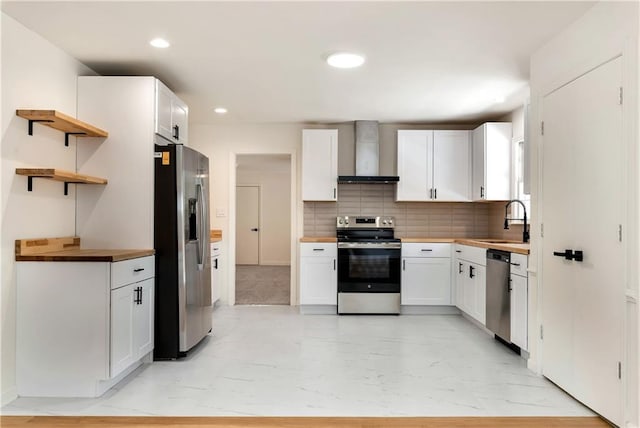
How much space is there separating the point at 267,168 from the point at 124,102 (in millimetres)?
6644

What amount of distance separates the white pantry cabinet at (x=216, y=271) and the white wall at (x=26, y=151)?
1.88 m

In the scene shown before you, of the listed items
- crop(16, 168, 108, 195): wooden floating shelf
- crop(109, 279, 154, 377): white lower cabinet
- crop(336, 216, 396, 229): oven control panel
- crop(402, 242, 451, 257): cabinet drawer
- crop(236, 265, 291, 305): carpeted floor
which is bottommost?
crop(236, 265, 291, 305): carpeted floor

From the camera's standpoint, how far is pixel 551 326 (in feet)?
9.10

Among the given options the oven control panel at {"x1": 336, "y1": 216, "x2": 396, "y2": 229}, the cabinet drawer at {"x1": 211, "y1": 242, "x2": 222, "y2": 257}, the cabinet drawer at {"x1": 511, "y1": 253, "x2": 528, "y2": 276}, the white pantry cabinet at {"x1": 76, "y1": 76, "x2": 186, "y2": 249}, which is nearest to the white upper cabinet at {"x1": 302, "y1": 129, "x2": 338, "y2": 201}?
the oven control panel at {"x1": 336, "y1": 216, "x2": 396, "y2": 229}

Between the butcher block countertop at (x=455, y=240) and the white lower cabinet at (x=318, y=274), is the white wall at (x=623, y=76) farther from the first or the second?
the white lower cabinet at (x=318, y=274)

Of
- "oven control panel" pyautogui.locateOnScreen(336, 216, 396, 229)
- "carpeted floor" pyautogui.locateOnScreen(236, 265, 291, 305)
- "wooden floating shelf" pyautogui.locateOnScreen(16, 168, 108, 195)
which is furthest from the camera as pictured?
"carpeted floor" pyautogui.locateOnScreen(236, 265, 291, 305)

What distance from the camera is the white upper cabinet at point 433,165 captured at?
5133mm

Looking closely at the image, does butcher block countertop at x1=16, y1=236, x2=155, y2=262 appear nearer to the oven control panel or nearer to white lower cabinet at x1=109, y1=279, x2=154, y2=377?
white lower cabinet at x1=109, y1=279, x2=154, y2=377

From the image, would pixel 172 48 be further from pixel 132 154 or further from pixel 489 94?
pixel 489 94

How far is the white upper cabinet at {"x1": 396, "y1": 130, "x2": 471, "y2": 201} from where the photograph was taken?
5.13m

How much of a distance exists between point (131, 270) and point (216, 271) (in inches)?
90.3

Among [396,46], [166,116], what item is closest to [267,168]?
[166,116]

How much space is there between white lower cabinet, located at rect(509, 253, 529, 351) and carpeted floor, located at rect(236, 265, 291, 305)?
3034mm

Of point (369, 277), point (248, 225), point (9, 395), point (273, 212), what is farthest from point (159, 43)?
point (248, 225)
